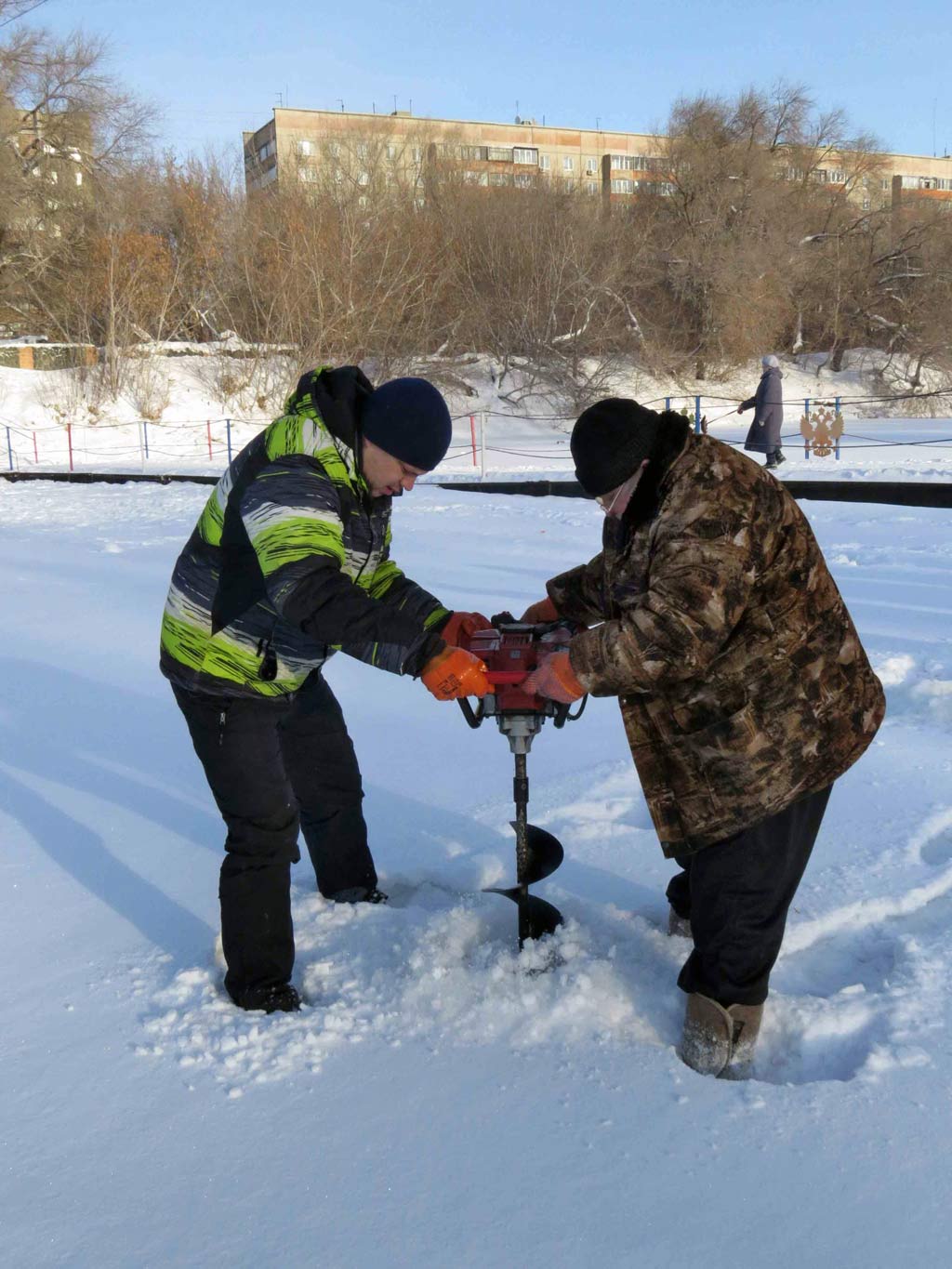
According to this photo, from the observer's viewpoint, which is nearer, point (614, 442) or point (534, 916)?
point (614, 442)

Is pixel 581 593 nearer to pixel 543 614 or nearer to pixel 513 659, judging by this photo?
pixel 543 614

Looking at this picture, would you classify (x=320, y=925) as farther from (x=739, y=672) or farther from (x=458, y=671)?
(x=739, y=672)

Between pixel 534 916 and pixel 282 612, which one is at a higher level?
pixel 282 612

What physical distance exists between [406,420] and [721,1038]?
1.54 m

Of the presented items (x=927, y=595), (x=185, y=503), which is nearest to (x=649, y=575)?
(x=927, y=595)

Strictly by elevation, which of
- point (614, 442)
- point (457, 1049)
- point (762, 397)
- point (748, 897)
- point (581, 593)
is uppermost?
point (762, 397)

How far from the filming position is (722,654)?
2281mm

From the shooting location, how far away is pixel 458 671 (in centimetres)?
232

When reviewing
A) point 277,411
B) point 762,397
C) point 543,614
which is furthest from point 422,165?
point 543,614

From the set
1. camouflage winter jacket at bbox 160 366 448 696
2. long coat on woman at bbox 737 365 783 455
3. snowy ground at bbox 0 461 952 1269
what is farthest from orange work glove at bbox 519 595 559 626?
long coat on woman at bbox 737 365 783 455

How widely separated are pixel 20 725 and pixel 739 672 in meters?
3.78

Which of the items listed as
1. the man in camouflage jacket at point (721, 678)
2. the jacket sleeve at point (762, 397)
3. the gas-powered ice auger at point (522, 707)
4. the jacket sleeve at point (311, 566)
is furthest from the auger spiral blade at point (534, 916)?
the jacket sleeve at point (762, 397)

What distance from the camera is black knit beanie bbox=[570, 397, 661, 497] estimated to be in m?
2.23

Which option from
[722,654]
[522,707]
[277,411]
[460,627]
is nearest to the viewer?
[722,654]
